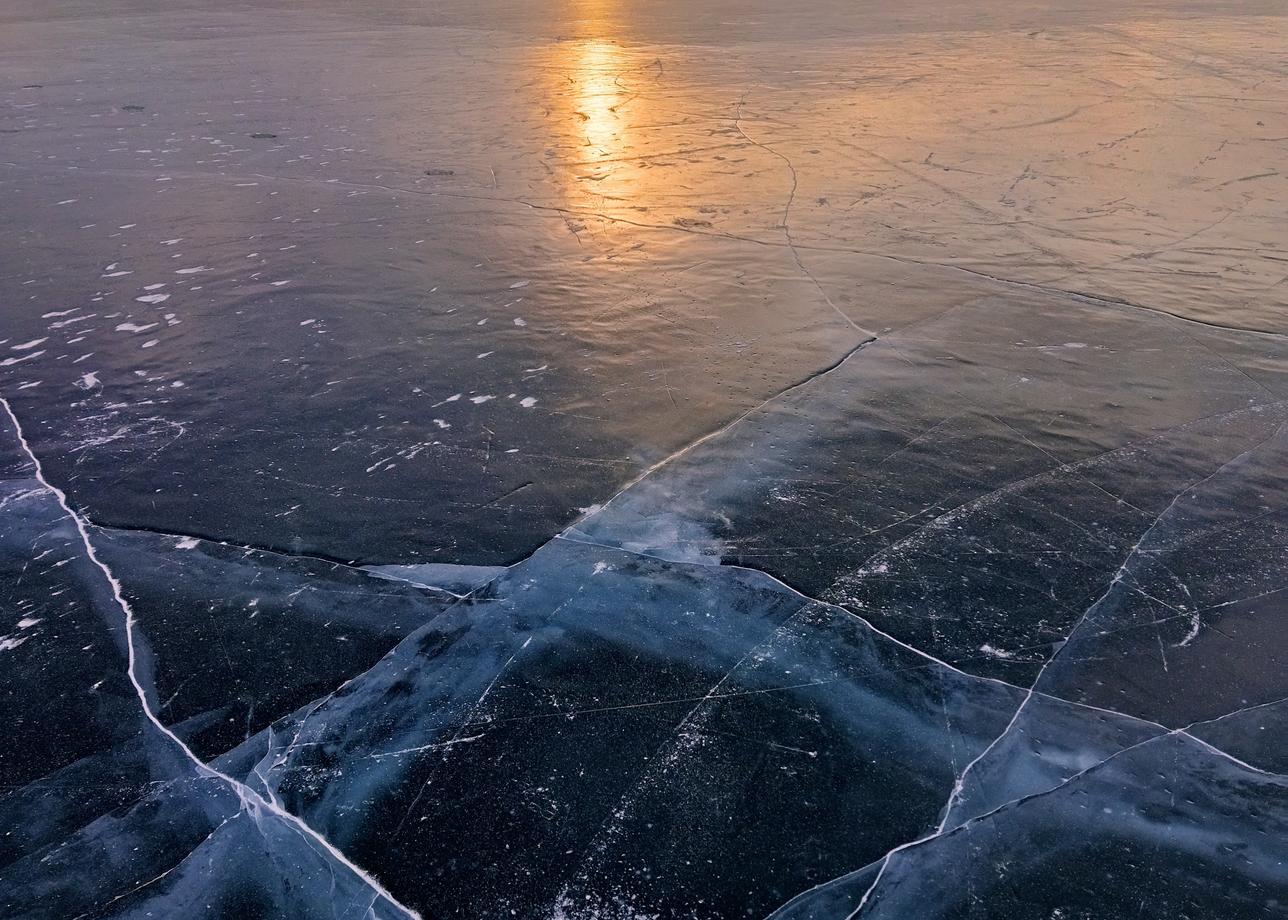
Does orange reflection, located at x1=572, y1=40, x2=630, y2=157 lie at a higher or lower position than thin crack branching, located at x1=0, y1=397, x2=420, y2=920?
higher

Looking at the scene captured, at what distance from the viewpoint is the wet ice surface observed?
2.00 m

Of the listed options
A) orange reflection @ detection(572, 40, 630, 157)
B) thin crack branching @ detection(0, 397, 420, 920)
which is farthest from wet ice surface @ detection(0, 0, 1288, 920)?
orange reflection @ detection(572, 40, 630, 157)

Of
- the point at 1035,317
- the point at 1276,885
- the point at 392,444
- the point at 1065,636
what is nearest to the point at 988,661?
the point at 1065,636

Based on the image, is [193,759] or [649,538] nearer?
[193,759]

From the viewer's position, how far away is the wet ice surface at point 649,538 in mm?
2000

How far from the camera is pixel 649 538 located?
9.69 ft

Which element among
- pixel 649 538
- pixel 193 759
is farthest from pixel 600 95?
pixel 193 759

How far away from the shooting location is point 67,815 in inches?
81.5

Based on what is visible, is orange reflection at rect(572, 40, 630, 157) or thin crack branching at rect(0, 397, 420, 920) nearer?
thin crack branching at rect(0, 397, 420, 920)

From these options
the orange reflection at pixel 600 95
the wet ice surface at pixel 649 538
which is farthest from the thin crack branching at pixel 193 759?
the orange reflection at pixel 600 95

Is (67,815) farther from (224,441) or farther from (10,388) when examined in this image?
(10,388)

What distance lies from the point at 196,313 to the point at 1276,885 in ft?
14.7

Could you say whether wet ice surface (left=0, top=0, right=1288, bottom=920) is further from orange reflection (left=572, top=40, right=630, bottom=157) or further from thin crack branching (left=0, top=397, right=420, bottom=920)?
orange reflection (left=572, top=40, right=630, bottom=157)

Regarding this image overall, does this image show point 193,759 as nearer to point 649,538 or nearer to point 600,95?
point 649,538
